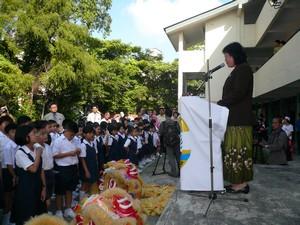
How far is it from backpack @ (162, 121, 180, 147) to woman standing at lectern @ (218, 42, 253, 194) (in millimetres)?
4495

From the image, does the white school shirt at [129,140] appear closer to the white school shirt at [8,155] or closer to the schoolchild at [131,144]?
the schoolchild at [131,144]

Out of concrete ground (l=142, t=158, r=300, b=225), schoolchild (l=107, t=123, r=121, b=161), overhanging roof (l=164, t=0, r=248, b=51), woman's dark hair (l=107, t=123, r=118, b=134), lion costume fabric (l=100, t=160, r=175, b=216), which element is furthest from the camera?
overhanging roof (l=164, t=0, r=248, b=51)

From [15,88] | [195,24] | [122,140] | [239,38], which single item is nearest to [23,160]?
[122,140]

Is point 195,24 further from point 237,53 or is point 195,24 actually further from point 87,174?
point 237,53

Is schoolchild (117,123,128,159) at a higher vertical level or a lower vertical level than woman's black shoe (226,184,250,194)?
higher

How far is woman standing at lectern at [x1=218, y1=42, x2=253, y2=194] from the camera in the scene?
512 cm

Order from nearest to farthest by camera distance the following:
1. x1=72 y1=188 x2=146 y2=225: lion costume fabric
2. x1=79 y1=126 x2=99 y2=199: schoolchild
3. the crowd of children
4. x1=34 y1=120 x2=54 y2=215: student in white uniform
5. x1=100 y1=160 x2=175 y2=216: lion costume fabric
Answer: x1=72 y1=188 x2=146 y2=225: lion costume fabric
the crowd of children
x1=34 y1=120 x2=54 y2=215: student in white uniform
x1=100 y1=160 x2=175 y2=216: lion costume fabric
x1=79 y1=126 x2=99 y2=199: schoolchild

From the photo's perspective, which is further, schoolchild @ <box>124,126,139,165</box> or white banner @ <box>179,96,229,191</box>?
schoolchild @ <box>124,126,139,165</box>

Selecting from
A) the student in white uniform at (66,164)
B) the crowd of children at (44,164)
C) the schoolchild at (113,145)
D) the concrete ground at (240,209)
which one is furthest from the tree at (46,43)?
the concrete ground at (240,209)

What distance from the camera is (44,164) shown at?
5.76 meters

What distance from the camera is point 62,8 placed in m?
18.3

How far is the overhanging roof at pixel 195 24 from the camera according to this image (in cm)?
2044

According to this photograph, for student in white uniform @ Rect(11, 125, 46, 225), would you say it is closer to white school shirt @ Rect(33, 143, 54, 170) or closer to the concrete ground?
white school shirt @ Rect(33, 143, 54, 170)

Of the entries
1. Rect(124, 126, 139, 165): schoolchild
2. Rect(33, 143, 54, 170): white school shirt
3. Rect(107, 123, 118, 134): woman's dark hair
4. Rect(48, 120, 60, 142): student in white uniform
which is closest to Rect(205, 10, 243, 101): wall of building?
Rect(124, 126, 139, 165): schoolchild
